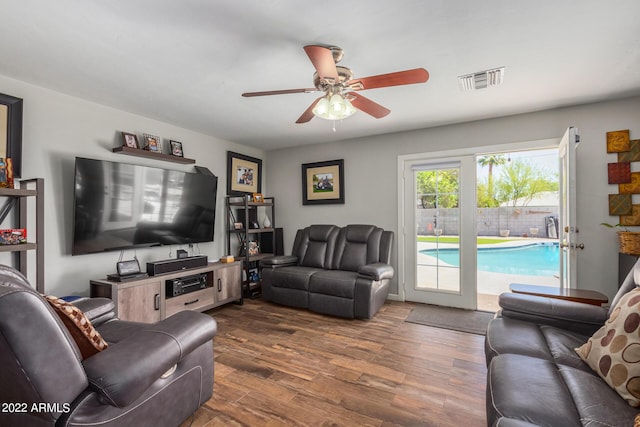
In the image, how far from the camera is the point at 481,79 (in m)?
2.38

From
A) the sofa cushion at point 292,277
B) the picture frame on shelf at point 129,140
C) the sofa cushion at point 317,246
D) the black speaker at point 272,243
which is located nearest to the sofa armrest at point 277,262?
the sofa cushion at point 292,277

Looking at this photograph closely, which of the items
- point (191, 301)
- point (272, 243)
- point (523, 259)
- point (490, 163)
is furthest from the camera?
point (490, 163)

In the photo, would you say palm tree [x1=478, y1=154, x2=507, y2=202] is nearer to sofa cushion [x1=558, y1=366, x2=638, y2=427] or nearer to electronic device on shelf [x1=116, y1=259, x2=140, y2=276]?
sofa cushion [x1=558, y1=366, x2=638, y2=427]

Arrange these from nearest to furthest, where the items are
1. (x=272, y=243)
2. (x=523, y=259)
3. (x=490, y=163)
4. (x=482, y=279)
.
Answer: (x=272, y=243) < (x=482, y=279) < (x=523, y=259) < (x=490, y=163)

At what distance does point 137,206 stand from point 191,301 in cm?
117

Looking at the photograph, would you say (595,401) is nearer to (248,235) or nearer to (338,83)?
(338,83)

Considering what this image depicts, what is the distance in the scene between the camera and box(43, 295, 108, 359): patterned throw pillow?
1137 mm

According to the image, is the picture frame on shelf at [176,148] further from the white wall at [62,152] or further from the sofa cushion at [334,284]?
the sofa cushion at [334,284]

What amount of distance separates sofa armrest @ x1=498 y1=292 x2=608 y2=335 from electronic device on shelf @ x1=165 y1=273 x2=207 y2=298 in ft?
9.73

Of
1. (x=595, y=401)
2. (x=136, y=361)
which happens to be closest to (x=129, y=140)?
(x=136, y=361)

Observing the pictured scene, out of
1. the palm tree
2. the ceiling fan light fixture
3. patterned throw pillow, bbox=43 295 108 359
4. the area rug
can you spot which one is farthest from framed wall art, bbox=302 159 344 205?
the palm tree

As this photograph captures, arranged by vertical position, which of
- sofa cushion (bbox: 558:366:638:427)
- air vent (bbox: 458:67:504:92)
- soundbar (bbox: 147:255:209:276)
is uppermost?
air vent (bbox: 458:67:504:92)

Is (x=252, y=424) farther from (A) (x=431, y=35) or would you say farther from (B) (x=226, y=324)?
(A) (x=431, y=35)

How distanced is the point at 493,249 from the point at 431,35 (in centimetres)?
682
